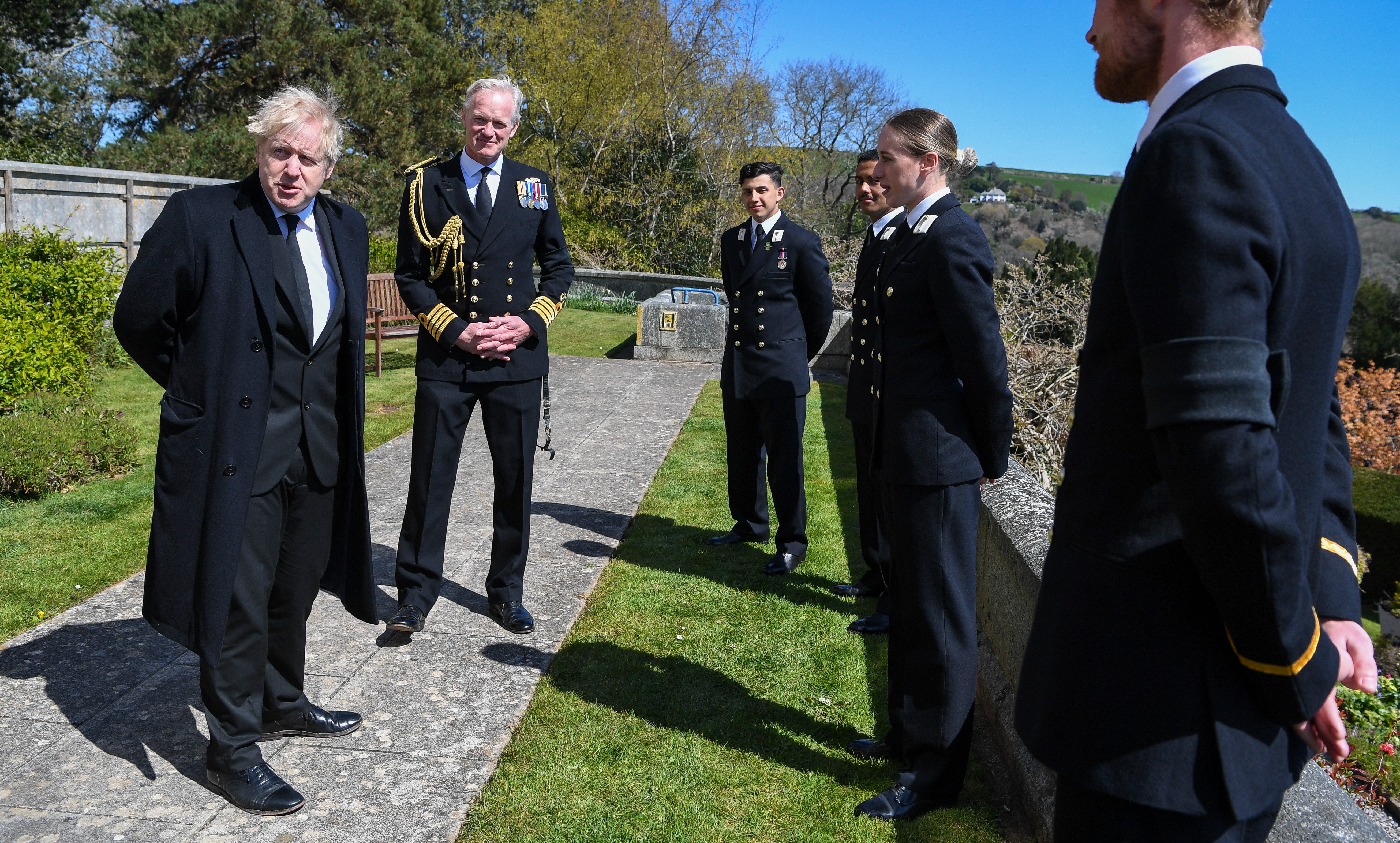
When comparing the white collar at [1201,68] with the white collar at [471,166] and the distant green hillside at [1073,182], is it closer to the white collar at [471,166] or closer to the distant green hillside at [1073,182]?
the white collar at [471,166]

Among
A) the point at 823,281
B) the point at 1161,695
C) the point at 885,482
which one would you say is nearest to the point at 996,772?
the point at 885,482

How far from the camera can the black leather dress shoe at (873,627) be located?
15.4ft

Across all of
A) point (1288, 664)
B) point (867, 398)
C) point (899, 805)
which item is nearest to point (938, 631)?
point (899, 805)

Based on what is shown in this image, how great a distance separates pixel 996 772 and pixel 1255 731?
221cm

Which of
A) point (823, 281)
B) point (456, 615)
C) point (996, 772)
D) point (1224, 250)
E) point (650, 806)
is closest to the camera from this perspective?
point (1224, 250)

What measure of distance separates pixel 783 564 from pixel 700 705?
1.67 meters

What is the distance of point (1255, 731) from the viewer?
1444mm

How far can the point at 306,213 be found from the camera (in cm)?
316

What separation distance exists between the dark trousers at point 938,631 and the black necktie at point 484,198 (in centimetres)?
225

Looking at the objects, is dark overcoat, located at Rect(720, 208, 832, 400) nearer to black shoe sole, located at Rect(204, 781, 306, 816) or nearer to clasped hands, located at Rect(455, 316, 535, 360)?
clasped hands, located at Rect(455, 316, 535, 360)

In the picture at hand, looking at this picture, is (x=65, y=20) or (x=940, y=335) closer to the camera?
(x=940, y=335)

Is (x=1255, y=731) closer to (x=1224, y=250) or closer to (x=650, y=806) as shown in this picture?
(x=1224, y=250)

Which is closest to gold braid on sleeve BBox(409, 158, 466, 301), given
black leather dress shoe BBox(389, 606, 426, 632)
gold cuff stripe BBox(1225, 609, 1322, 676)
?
black leather dress shoe BBox(389, 606, 426, 632)

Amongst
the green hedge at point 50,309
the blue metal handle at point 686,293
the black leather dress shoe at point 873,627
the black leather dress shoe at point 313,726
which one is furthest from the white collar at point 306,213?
the blue metal handle at point 686,293
